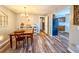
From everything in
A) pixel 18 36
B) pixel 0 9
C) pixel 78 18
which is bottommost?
pixel 18 36

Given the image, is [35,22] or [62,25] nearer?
[35,22]

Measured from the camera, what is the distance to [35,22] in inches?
448

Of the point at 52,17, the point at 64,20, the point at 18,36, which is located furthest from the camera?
the point at 64,20

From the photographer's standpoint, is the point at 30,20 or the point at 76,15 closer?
the point at 76,15

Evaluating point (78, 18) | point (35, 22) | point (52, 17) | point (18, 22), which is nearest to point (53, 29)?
point (52, 17)

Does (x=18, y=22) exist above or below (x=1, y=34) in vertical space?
above

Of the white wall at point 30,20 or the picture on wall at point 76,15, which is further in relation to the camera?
the white wall at point 30,20

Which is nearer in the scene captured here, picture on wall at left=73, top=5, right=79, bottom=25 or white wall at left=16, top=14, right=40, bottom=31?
picture on wall at left=73, top=5, right=79, bottom=25

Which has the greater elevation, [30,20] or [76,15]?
[30,20]
